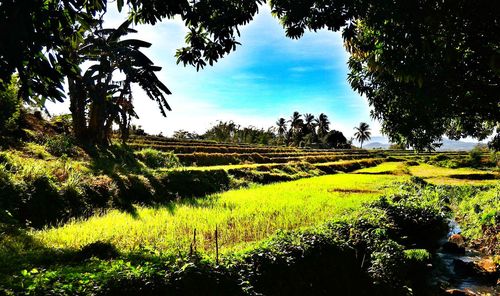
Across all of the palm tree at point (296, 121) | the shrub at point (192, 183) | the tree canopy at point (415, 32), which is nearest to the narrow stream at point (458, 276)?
the tree canopy at point (415, 32)

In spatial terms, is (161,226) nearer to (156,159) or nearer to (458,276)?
(458,276)

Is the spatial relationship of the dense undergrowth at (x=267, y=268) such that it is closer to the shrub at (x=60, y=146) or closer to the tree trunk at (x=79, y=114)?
the shrub at (x=60, y=146)

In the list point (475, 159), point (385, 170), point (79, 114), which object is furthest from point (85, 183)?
point (475, 159)

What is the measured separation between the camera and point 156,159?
25250 mm

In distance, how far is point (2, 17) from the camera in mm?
2902

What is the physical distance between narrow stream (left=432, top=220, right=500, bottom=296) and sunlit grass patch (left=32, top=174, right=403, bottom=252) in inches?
138

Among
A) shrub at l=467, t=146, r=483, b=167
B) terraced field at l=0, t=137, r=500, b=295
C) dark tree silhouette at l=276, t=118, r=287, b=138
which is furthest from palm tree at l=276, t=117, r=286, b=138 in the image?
terraced field at l=0, t=137, r=500, b=295

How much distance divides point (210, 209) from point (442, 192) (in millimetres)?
18581

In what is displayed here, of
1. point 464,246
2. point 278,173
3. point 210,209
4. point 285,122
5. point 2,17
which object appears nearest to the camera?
point 2,17

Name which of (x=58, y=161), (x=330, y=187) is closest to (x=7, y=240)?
(x=58, y=161)

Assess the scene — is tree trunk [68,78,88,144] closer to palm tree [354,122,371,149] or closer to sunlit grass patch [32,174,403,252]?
sunlit grass patch [32,174,403,252]

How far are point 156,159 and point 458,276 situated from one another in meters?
19.6

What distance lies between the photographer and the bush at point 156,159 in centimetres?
2447

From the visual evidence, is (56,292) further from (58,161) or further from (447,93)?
(58,161)
